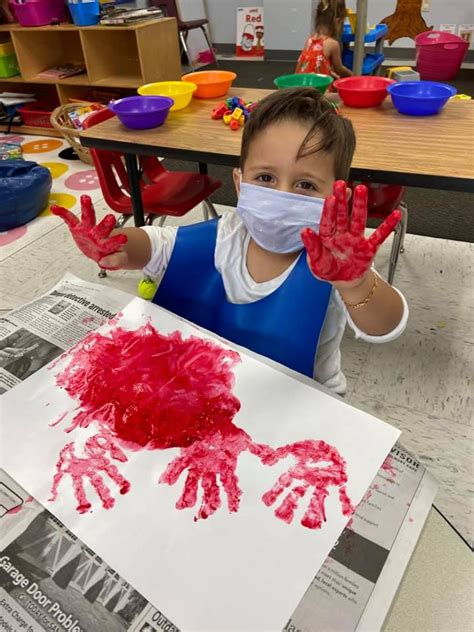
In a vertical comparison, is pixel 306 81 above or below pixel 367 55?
above

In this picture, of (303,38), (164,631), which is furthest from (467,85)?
(164,631)

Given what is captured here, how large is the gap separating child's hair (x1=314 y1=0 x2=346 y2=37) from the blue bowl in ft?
4.78

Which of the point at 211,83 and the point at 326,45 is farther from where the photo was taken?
the point at 326,45

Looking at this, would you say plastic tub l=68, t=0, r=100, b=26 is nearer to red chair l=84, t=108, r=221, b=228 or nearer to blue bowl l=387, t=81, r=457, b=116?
red chair l=84, t=108, r=221, b=228

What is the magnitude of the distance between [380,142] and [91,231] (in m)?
0.88

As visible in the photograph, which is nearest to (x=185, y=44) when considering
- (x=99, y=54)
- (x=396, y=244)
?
(x=99, y=54)

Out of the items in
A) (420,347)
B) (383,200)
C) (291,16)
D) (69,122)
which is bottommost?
(420,347)

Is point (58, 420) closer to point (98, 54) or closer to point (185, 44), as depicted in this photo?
point (98, 54)

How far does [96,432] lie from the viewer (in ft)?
2.18

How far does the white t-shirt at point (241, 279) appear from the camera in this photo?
0.87 metres

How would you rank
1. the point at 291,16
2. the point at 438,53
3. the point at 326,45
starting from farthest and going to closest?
the point at 291,16 < the point at 438,53 < the point at 326,45

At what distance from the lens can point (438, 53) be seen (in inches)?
158

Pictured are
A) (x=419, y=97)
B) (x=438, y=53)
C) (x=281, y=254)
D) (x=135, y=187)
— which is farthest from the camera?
(x=438, y=53)

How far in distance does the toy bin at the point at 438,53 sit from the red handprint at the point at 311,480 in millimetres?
4296
